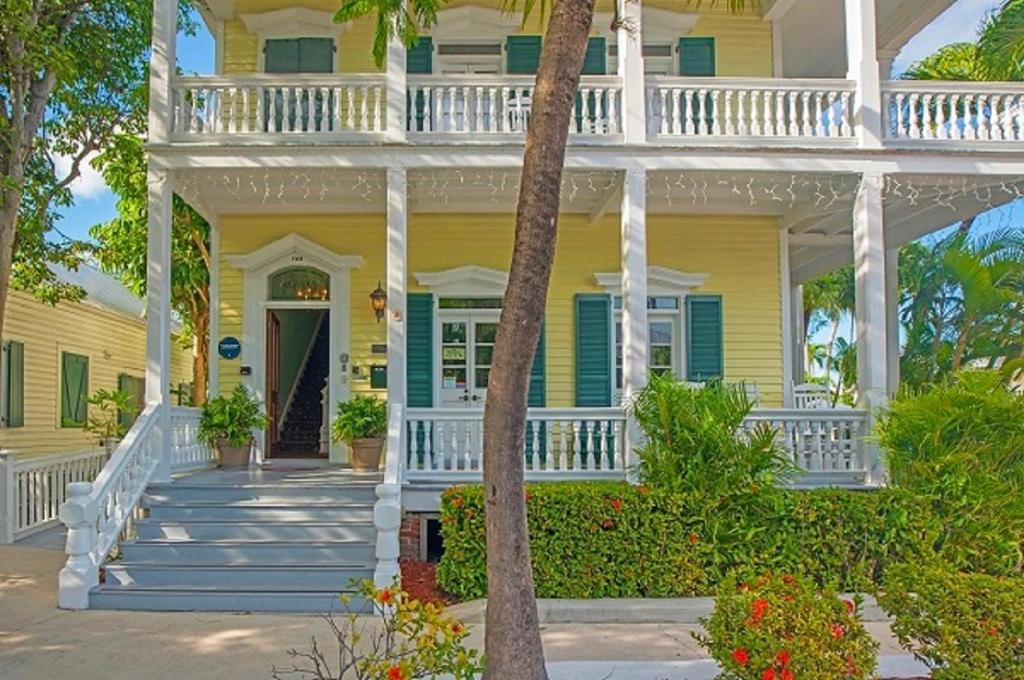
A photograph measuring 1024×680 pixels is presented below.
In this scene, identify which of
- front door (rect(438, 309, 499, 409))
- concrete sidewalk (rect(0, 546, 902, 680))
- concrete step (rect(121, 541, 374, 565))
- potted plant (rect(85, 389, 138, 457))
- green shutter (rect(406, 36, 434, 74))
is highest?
green shutter (rect(406, 36, 434, 74))

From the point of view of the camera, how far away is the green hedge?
744cm

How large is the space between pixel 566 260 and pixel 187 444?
210 inches

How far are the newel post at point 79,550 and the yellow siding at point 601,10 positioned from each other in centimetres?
660

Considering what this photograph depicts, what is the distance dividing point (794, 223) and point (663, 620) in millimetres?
6564

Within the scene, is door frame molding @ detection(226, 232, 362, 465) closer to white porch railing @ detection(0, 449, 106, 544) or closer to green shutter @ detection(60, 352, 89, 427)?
white porch railing @ detection(0, 449, 106, 544)

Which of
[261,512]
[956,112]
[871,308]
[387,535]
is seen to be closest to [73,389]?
[261,512]

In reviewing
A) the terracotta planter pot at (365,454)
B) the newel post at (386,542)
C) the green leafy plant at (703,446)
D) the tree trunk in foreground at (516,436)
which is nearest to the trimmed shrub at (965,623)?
the tree trunk in foreground at (516,436)

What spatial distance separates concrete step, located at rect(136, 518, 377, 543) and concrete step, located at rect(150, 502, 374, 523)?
0.39 feet

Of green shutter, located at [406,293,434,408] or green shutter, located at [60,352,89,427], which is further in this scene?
green shutter, located at [60,352,89,427]

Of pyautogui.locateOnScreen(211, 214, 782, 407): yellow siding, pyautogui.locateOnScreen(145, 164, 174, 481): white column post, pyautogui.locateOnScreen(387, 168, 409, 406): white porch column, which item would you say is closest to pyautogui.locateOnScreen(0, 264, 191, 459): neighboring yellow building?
pyautogui.locateOnScreen(211, 214, 782, 407): yellow siding

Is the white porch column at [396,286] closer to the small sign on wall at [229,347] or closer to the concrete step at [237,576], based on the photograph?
the concrete step at [237,576]

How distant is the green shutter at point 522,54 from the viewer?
11.6 metres

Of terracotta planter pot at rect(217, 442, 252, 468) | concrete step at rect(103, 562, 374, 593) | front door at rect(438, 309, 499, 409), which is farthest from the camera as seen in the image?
front door at rect(438, 309, 499, 409)

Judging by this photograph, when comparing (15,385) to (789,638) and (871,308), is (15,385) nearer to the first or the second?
(871,308)
